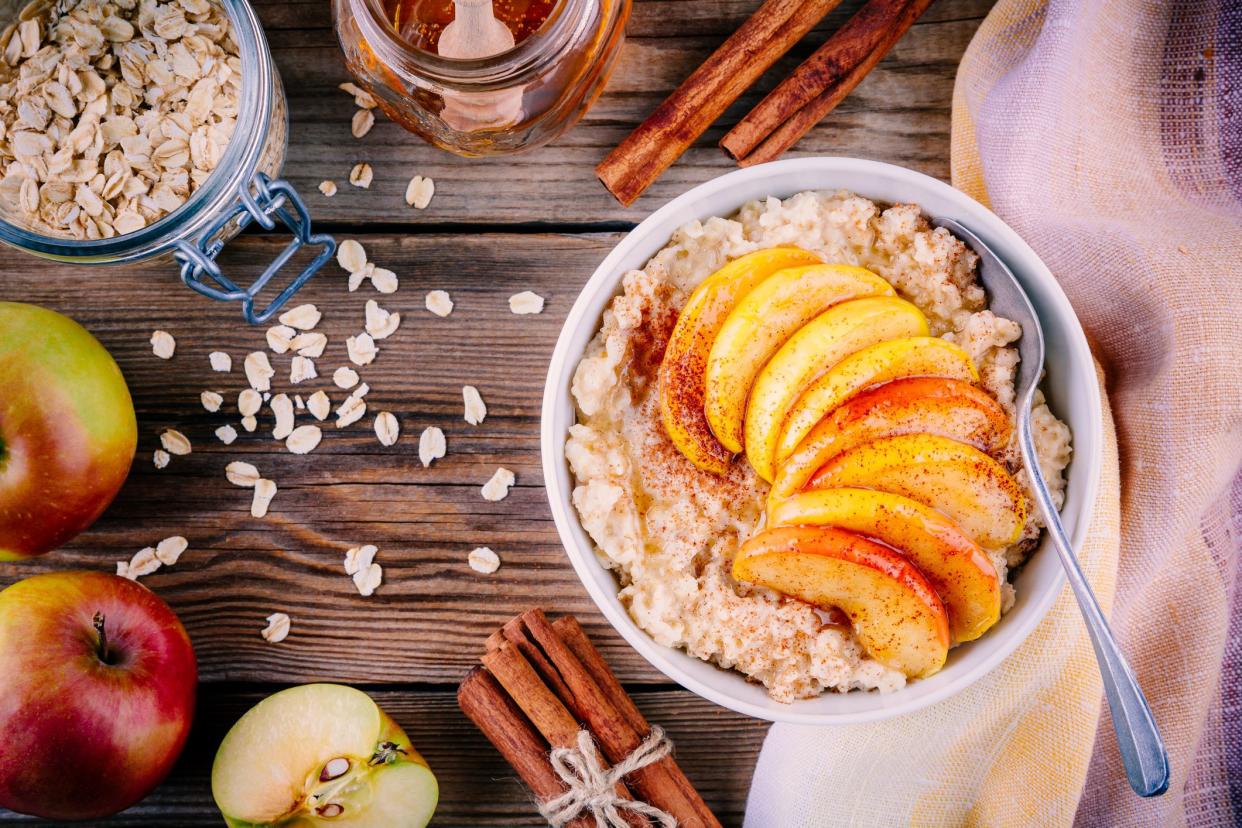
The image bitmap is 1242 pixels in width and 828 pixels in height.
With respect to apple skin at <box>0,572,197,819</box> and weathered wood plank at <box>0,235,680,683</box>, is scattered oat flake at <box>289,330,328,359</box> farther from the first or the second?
apple skin at <box>0,572,197,819</box>

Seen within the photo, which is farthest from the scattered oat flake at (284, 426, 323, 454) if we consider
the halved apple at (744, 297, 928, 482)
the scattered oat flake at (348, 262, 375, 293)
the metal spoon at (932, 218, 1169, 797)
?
the metal spoon at (932, 218, 1169, 797)

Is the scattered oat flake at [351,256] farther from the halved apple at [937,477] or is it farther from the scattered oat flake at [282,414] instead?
the halved apple at [937,477]

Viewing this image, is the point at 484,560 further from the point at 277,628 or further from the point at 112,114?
the point at 112,114

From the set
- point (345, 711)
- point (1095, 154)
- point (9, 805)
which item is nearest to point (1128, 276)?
point (1095, 154)

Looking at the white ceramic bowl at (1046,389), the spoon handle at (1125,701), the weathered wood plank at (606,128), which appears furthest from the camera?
the weathered wood plank at (606,128)

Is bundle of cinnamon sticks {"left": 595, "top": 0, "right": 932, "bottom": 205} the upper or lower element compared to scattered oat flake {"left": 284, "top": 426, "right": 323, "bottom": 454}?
upper

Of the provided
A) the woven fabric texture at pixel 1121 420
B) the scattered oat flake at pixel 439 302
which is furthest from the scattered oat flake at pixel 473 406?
the woven fabric texture at pixel 1121 420
